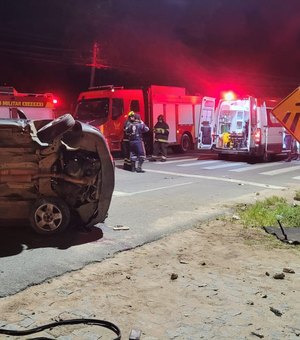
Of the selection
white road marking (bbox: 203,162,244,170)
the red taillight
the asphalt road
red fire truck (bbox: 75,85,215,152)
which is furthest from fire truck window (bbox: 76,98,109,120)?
the red taillight

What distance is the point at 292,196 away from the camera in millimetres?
9492

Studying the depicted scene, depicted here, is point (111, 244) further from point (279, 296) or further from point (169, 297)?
point (279, 296)

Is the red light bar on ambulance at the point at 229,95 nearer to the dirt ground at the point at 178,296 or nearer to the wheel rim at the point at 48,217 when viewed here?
the dirt ground at the point at 178,296

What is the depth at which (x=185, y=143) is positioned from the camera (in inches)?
821

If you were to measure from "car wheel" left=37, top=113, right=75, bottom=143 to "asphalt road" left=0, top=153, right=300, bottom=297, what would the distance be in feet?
4.28

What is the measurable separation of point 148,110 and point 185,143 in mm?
2861

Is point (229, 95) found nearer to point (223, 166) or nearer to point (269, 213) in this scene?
point (223, 166)

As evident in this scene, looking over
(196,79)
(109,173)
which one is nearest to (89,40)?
(196,79)

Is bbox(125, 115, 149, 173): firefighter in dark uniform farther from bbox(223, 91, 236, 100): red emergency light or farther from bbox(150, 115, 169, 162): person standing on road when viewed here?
bbox(223, 91, 236, 100): red emergency light

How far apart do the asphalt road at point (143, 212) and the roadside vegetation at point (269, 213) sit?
0.52 metres

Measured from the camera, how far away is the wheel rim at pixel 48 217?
232 inches

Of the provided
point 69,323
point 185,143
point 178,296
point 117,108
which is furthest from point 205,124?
point 69,323

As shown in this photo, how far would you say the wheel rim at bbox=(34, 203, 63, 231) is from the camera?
5883 millimetres

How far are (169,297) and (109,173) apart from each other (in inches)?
94.2
